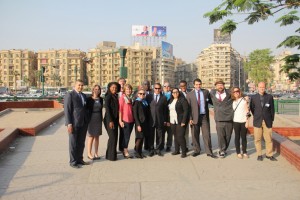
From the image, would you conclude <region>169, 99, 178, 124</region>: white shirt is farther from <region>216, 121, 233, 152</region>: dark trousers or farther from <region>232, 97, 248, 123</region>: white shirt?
<region>232, 97, 248, 123</region>: white shirt

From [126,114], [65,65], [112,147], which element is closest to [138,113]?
[126,114]

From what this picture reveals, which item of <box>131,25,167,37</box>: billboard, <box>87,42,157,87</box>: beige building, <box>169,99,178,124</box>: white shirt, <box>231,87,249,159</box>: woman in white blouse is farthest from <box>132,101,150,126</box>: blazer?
<box>87,42,157,87</box>: beige building

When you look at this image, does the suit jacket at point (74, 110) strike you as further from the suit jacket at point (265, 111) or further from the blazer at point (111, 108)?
the suit jacket at point (265, 111)

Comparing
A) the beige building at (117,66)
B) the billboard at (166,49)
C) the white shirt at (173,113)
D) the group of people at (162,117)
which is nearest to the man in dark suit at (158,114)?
the group of people at (162,117)

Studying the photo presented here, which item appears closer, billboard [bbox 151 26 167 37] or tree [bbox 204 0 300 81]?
tree [bbox 204 0 300 81]

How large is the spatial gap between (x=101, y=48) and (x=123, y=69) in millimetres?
119874

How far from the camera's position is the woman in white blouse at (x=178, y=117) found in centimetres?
743

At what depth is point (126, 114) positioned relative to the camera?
24.2 feet

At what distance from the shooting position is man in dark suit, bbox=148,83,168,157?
7656mm

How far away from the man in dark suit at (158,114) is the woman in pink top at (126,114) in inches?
23.0

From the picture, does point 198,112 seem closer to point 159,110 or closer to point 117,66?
point 159,110

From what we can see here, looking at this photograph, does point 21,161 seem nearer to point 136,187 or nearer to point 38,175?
point 38,175

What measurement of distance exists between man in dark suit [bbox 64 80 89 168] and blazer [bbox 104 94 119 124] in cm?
53

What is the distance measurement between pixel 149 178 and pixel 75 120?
1.93 metres
